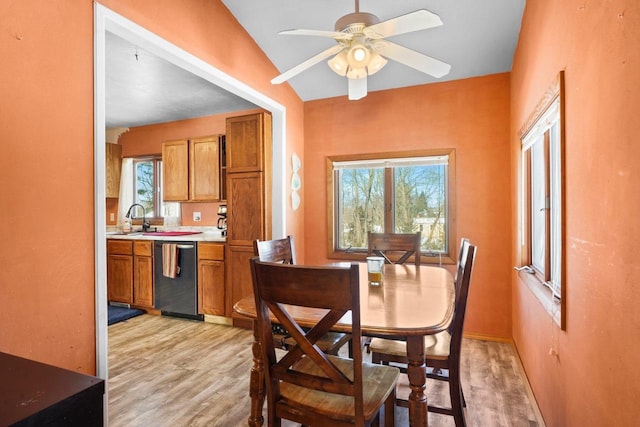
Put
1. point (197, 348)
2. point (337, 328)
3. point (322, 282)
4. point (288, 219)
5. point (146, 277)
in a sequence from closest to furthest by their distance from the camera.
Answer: point (322, 282) → point (337, 328) → point (197, 348) → point (288, 219) → point (146, 277)

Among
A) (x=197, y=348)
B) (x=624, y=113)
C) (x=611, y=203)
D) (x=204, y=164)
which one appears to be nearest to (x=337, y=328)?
(x=611, y=203)

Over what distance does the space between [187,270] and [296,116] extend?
2.04m

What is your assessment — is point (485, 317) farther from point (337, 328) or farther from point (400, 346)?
point (337, 328)

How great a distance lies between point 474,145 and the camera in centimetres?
323

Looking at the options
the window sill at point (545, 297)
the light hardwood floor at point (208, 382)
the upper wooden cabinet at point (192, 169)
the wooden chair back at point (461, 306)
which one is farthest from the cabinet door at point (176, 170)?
the window sill at point (545, 297)

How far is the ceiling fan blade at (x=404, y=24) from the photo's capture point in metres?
1.62

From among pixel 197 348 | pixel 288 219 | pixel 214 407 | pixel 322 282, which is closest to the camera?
pixel 322 282

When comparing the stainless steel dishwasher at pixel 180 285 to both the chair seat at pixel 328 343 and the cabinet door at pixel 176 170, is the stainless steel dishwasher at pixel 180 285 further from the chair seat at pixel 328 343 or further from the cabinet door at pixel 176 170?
the chair seat at pixel 328 343

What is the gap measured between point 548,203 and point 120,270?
4.26 metres

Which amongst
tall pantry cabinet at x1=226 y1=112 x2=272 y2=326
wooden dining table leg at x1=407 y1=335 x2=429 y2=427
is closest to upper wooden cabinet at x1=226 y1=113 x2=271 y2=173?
tall pantry cabinet at x1=226 y1=112 x2=272 y2=326

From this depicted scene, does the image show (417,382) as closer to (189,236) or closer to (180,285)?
(180,285)

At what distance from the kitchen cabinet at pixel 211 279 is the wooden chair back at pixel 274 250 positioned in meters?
1.43

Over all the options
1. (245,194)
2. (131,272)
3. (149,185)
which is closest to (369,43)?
(245,194)

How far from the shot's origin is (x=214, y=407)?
2.10m
